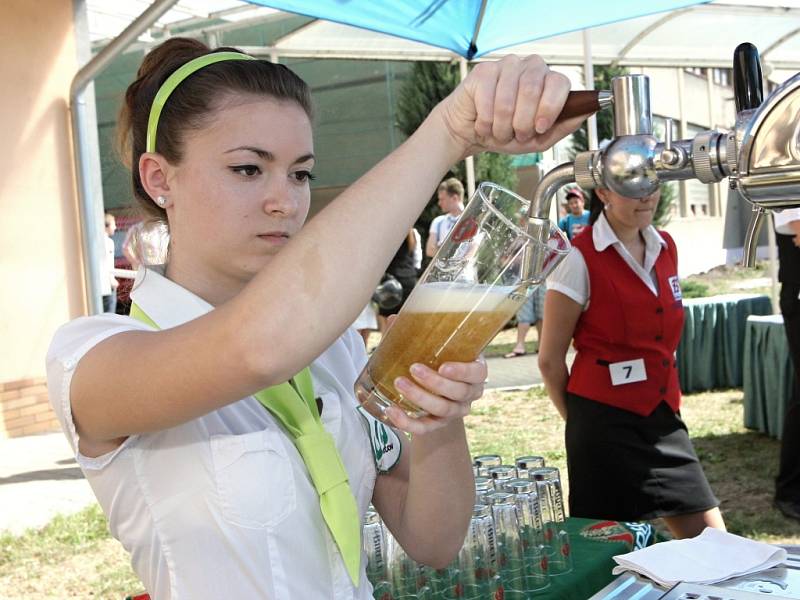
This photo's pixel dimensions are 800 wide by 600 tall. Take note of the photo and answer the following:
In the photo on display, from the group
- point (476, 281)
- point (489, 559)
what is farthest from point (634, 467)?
point (476, 281)

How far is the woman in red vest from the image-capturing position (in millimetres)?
2879

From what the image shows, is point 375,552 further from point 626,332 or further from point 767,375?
point 767,375

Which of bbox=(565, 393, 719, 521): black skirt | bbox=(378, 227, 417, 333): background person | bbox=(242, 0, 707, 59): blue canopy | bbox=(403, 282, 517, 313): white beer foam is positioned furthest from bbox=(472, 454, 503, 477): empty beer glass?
bbox=(378, 227, 417, 333): background person

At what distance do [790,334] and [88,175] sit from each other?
17.3ft

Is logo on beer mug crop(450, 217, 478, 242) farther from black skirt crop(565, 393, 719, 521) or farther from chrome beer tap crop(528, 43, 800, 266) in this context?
black skirt crop(565, 393, 719, 521)

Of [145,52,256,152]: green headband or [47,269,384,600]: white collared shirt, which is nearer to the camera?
[47,269,384,600]: white collared shirt

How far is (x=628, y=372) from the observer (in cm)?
289

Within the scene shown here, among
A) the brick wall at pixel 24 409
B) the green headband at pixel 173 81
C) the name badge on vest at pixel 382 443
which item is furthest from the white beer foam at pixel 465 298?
the brick wall at pixel 24 409

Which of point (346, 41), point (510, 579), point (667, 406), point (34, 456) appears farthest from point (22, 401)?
point (510, 579)

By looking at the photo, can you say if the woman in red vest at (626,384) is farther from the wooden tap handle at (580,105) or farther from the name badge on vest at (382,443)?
the wooden tap handle at (580,105)

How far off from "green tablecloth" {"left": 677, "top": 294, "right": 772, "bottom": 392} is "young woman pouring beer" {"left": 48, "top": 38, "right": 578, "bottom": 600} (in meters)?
6.49

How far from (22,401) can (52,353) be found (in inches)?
249

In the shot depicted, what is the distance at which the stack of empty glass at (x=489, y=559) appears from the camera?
177 centimetres

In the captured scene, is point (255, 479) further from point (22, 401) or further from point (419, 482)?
point (22, 401)
